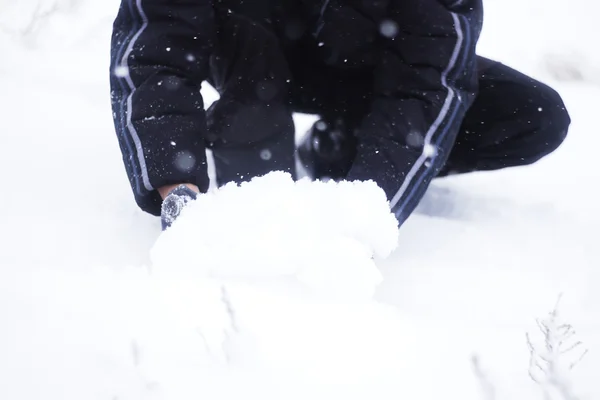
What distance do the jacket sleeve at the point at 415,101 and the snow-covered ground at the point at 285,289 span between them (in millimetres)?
171

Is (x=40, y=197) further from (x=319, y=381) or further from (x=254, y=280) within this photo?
(x=319, y=381)

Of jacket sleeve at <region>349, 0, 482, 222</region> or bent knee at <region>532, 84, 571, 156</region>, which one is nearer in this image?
jacket sleeve at <region>349, 0, 482, 222</region>

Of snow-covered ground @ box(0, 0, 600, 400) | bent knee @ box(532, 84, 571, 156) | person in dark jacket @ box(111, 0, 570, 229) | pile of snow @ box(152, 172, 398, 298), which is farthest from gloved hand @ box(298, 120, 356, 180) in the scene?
pile of snow @ box(152, 172, 398, 298)

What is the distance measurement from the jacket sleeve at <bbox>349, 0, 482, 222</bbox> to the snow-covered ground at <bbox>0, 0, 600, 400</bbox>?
0.17 meters

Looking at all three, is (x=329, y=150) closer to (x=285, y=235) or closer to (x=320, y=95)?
(x=320, y=95)

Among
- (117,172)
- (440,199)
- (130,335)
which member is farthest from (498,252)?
(117,172)

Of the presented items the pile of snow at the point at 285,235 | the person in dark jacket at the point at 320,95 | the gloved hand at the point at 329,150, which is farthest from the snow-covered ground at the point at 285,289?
the gloved hand at the point at 329,150

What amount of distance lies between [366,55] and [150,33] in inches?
19.7

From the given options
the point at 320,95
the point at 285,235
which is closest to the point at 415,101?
the point at 320,95

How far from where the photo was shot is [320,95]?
1531mm

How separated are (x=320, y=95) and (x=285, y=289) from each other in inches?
31.8

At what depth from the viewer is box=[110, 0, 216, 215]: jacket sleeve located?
1.09 metres

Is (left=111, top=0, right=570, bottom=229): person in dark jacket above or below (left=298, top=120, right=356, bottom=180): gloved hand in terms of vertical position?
above

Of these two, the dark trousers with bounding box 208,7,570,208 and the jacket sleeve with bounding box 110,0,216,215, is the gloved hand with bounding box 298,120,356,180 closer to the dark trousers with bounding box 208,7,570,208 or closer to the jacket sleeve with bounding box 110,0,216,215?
the dark trousers with bounding box 208,7,570,208
